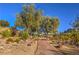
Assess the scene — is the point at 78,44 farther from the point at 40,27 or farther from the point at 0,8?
the point at 0,8

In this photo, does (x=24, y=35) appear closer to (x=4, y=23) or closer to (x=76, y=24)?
(x=4, y=23)

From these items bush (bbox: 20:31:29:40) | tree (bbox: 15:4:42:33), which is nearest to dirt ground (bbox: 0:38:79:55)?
bush (bbox: 20:31:29:40)

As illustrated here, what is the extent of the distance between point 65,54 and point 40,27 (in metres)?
0.40

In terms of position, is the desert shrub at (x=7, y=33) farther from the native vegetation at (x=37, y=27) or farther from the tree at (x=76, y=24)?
the tree at (x=76, y=24)

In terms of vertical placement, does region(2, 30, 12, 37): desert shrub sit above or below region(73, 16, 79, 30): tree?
below

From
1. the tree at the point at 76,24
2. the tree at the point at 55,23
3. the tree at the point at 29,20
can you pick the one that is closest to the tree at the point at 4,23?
the tree at the point at 29,20

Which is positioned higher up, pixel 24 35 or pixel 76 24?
pixel 76 24

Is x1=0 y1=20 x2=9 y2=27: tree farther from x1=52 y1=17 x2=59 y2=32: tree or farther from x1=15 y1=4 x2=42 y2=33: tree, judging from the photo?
x1=52 y1=17 x2=59 y2=32: tree

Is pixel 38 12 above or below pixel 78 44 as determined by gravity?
above

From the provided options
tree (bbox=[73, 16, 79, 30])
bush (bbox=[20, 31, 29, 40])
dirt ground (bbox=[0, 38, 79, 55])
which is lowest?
dirt ground (bbox=[0, 38, 79, 55])

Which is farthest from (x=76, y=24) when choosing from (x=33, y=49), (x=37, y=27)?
(x=33, y=49)

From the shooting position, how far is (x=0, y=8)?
130 inches

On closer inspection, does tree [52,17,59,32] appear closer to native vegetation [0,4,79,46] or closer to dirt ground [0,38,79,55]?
native vegetation [0,4,79,46]

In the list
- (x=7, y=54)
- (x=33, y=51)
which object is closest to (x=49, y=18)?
(x=33, y=51)
